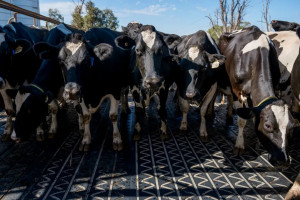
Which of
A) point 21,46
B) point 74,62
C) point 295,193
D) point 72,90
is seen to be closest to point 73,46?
point 74,62

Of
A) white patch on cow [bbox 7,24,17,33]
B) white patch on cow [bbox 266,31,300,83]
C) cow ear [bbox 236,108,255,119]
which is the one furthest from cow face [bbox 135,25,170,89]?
white patch on cow [bbox 7,24,17,33]

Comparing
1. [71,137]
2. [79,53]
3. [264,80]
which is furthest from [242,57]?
[71,137]

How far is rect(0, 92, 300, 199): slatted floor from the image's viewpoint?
11.2ft

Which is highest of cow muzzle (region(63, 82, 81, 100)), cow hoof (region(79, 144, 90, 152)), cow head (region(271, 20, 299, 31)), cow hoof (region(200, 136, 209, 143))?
cow head (region(271, 20, 299, 31))

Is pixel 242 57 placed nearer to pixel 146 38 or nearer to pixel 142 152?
pixel 146 38

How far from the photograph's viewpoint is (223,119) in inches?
266

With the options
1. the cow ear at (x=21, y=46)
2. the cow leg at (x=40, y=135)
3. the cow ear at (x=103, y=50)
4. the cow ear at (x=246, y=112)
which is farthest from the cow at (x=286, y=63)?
the cow ear at (x=21, y=46)

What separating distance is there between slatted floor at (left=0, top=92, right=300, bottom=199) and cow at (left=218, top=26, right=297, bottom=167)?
1.67ft

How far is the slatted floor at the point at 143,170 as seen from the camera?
11.2ft

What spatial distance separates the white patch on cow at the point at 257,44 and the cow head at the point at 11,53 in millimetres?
4035

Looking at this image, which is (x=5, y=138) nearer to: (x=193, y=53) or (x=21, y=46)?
(x=21, y=46)

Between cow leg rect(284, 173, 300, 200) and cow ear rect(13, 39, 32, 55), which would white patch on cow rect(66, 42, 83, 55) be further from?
cow leg rect(284, 173, 300, 200)

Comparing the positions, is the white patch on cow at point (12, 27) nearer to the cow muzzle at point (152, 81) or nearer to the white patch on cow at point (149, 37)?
the white patch on cow at point (149, 37)

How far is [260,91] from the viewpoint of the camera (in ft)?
12.8
